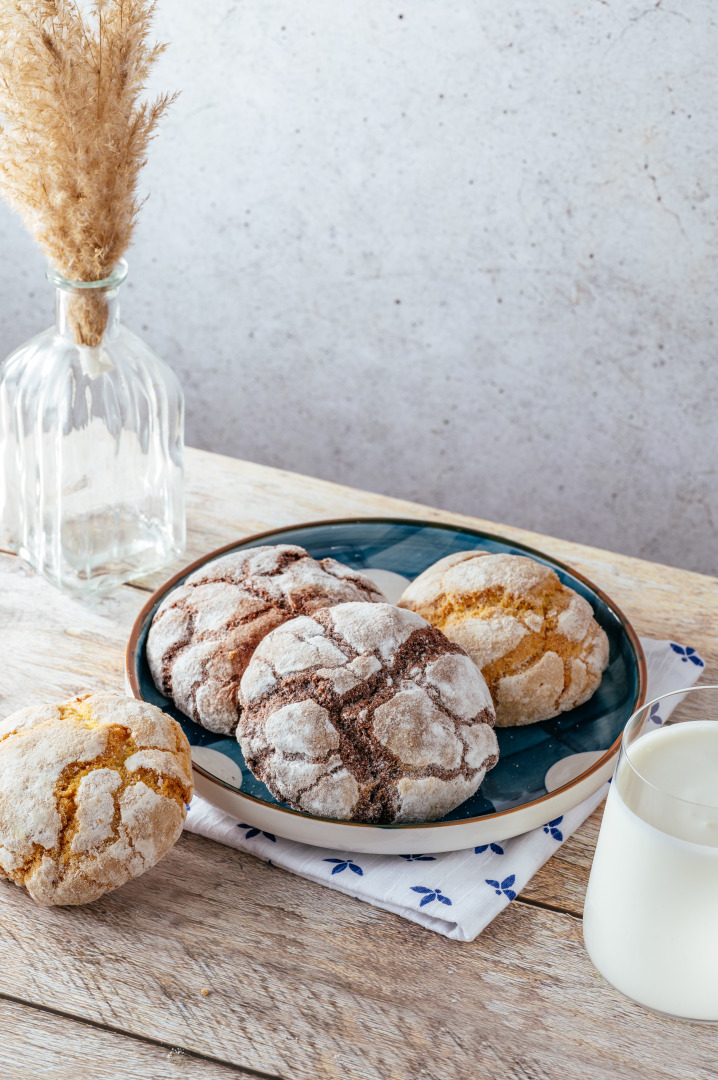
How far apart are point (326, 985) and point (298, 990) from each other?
0.8 inches

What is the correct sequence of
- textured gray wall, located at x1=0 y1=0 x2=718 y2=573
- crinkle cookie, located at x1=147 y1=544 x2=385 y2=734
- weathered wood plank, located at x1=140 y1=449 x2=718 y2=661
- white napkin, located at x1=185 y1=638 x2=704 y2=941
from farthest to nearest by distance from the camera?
textured gray wall, located at x1=0 y1=0 x2=718 y2=573, weathered wood plank, located at x1=140 y1=449 x2=718 y2=661, crinkle cookie, located at x1=147 y1=544 x2=385 y2=734, white napkin, located at x1=185 y1=638 x2=704 y2=941

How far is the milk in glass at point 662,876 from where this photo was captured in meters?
0.65

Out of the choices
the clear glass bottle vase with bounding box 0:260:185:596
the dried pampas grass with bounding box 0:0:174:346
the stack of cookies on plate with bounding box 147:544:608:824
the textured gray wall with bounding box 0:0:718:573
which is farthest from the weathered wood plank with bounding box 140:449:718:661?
the textured gray wall with bounding box 0:0:718:573

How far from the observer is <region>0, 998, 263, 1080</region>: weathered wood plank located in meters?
0.67

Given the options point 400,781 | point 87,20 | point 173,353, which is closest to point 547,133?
point 173,353

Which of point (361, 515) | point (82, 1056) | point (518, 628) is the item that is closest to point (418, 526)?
point (361, 515)

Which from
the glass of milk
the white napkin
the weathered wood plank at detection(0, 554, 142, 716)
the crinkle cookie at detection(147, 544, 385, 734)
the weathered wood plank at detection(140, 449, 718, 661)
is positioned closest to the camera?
the glass of milk

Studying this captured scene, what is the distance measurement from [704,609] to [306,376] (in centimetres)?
147

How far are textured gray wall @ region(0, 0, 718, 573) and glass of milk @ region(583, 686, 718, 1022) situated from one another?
5.23 ft

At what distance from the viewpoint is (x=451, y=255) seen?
2.24 metres

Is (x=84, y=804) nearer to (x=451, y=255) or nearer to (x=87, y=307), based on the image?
(x=87, y=307)

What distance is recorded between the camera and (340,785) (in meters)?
0.80

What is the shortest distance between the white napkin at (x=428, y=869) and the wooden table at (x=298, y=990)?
1cm

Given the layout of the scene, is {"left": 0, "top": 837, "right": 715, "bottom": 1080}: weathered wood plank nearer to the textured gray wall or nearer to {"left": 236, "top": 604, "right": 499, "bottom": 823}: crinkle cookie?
{"left": 236, "top": 604, "right": 499, "bottom": 823}: crinkle cookie
